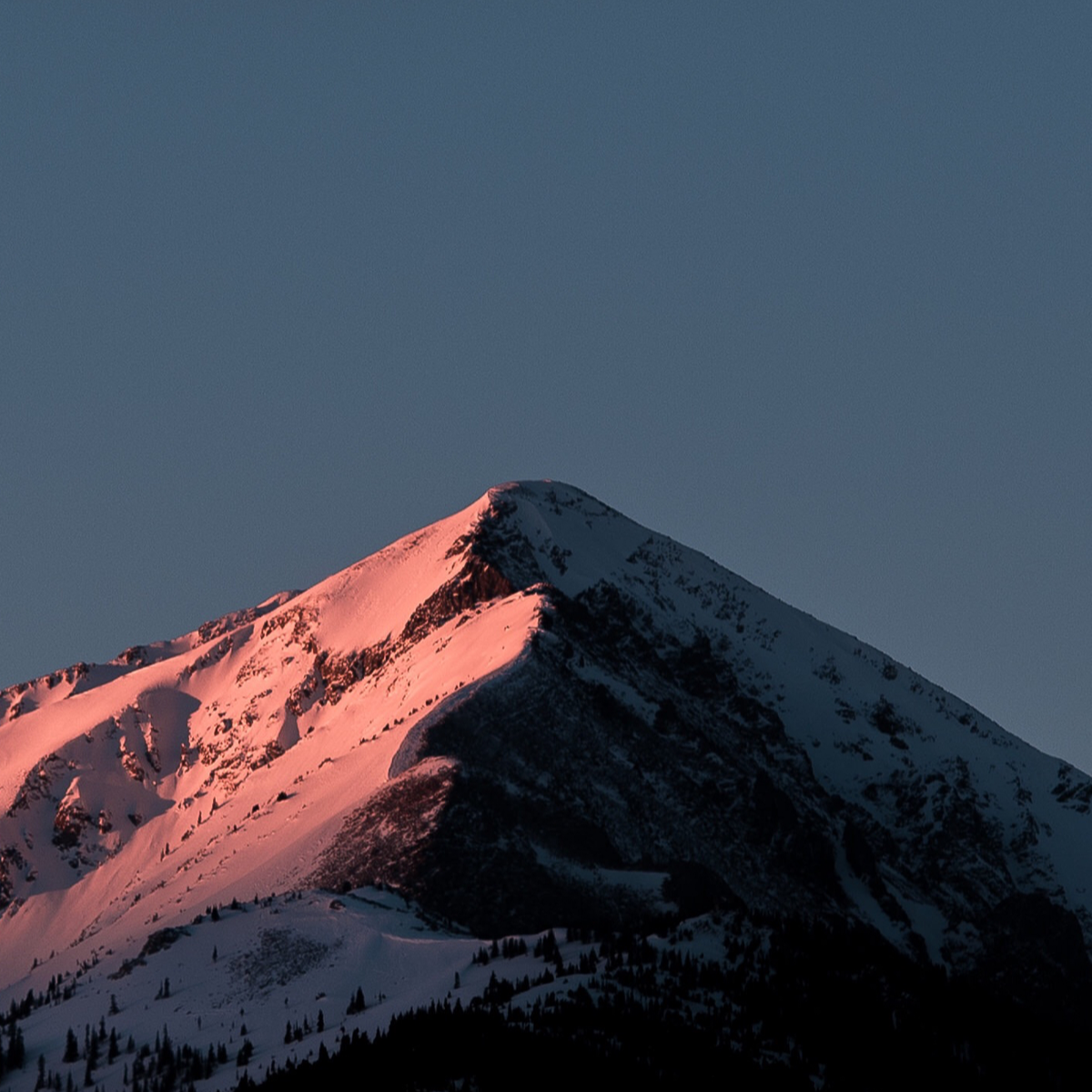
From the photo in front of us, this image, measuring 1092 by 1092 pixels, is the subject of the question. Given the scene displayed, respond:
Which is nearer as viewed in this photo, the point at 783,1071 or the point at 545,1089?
the point at 545,1089

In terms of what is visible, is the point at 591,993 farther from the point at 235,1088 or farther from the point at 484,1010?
the point at 235,1088

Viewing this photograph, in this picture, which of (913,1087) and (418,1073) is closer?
(418,1073)

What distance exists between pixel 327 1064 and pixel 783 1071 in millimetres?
31504

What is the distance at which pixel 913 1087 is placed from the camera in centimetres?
19938

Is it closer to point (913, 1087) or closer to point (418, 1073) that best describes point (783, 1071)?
point (913, 1087)

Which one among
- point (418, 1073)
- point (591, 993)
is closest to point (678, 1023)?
point (591, 993)

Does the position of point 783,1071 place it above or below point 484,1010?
below

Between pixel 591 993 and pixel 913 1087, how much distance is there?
2413cm

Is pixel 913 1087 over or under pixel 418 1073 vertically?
under

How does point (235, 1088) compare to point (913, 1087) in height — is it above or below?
above

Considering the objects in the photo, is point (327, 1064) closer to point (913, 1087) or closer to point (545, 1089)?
point (545, 1089)

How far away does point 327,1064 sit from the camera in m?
191

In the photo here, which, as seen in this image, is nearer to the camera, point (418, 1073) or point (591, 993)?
point (418, 1073)

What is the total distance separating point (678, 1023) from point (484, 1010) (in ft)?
45.2
